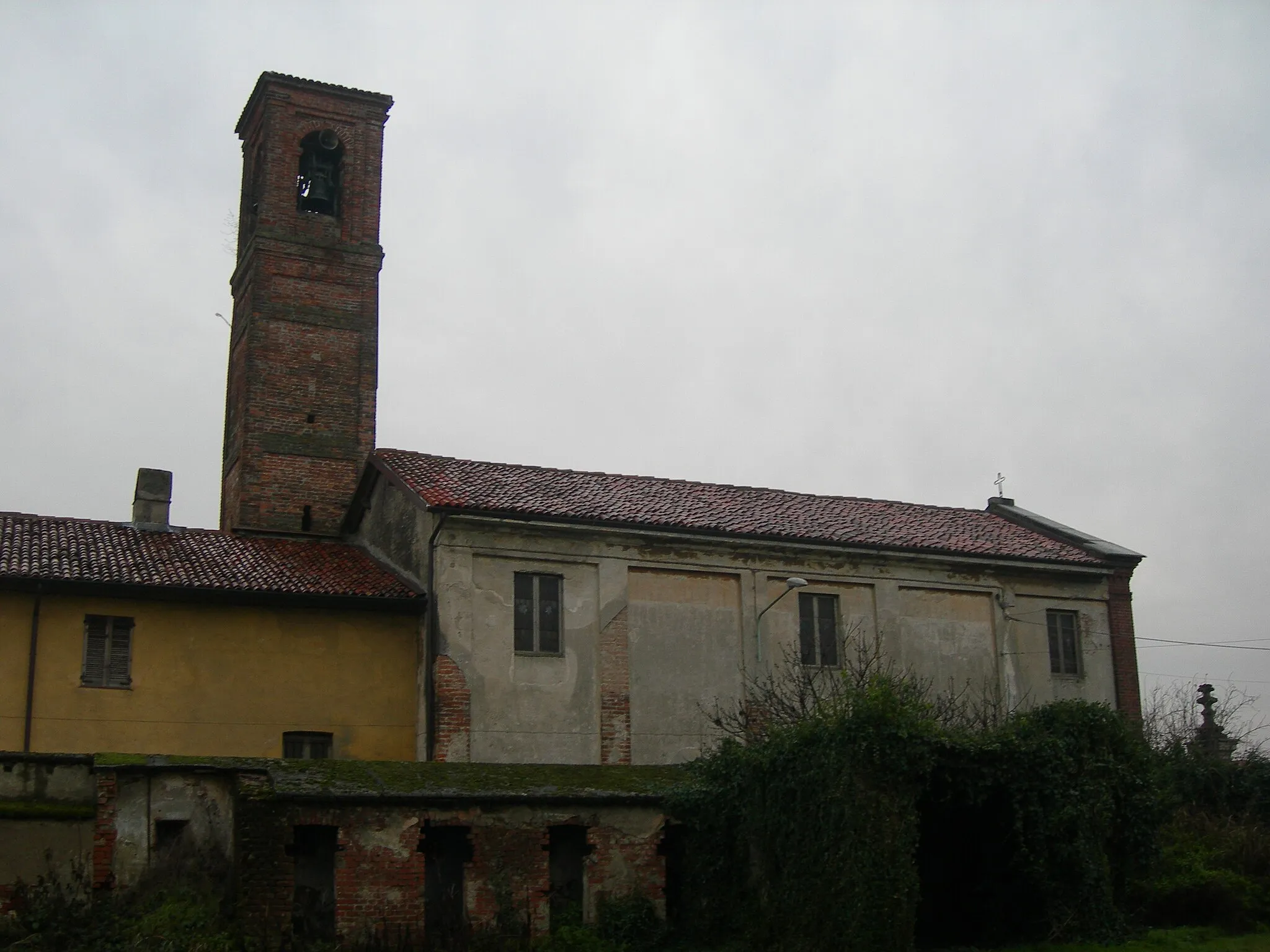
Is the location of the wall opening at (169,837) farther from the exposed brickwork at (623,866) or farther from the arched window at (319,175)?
the arched window at (319,175)

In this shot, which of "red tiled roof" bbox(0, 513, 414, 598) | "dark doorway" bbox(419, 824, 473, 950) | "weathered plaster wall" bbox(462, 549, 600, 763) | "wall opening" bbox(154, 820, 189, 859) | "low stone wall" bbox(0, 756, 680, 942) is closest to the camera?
"low stone wall" bbox(0, 756, 680, 942)

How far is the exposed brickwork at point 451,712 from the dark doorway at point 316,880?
17.5ft

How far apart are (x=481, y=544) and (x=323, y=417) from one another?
294 inches

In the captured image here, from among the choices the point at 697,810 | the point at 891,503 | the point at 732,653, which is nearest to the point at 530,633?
the point at 732,653

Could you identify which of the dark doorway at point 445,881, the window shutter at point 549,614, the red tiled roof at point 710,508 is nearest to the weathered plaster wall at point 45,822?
the dark doorway at point 445,881

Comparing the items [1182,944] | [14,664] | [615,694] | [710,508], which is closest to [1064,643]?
[710,508]

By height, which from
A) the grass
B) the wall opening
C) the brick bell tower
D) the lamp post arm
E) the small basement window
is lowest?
the grass

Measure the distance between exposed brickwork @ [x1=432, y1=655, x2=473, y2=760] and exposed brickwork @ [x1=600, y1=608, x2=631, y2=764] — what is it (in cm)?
238

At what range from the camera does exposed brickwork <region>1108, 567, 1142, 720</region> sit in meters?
28.6

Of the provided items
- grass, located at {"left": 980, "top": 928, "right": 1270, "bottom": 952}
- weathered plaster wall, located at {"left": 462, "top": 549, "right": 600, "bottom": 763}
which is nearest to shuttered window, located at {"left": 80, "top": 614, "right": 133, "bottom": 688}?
weathered plaster wall, located at {"left": 462, "top": 549, "right": 600, "bottom": 763}

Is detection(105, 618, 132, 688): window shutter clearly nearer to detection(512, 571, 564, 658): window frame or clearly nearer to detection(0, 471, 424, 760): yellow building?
detection(0, 471, 424, 760): yellow building

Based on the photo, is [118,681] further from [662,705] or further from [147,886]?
[662,705]

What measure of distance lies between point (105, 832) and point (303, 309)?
16.2 meters

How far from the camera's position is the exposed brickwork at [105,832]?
15453 mm
